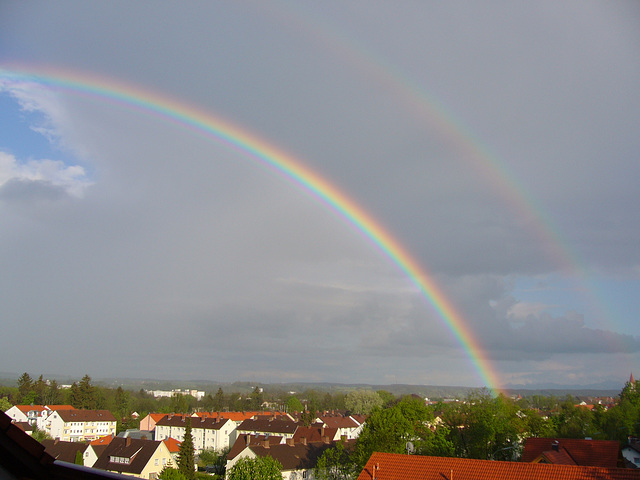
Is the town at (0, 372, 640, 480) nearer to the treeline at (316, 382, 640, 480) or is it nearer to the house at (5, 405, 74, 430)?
the treeline at (316, 382, 640, 480)

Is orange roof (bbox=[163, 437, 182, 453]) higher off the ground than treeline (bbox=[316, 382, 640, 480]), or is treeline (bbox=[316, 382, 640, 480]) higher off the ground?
treeline (bbox=[316, 382, 640, 480])

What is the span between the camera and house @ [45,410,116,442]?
85.1 metres

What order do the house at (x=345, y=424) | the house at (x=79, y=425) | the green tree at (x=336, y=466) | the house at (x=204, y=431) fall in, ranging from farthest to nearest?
the house at (x=345, y=424)
the house at (x=79, y=425)
the house at (x=204, y=431)
the green tree at (x=336, y=466)

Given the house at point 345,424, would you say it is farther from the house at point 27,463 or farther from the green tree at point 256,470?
the house at point 27,463

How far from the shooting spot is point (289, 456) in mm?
48344

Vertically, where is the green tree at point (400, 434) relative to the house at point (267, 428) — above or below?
above

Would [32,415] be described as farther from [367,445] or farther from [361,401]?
[367,445]

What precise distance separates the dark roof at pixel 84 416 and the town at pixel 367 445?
175 millimetres

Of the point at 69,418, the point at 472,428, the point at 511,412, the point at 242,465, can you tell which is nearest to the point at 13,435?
the point at 242,465

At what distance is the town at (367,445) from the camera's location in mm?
19531

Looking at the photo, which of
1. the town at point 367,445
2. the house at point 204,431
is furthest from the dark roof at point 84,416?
the house at point 204,431

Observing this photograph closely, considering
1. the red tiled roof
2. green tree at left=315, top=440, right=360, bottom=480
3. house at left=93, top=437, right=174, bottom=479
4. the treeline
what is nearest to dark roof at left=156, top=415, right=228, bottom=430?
the red tiled roof

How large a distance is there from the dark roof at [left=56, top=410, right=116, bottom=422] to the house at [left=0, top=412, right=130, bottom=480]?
97253 millimetres

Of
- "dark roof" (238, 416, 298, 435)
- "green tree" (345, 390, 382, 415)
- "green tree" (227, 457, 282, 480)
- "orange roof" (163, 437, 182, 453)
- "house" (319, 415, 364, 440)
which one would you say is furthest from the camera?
"green tree" (345, 390, 382, 415)
